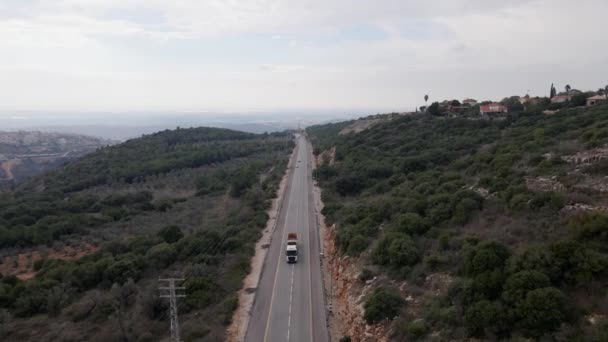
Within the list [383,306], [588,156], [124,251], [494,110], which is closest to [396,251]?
[383,306]

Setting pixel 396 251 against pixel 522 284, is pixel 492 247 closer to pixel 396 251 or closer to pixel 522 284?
pixel 522 284

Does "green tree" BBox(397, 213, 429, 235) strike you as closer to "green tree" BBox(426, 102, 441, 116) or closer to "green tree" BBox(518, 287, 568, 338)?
"green tree" BBox(518, 287, 568, 338)

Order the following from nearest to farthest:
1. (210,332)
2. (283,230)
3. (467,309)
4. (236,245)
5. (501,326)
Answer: (501,326)
(467,309)
(210,332)
(236,245)
(283,230)

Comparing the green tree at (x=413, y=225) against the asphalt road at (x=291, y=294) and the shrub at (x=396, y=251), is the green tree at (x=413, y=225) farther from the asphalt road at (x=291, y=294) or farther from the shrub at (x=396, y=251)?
the asphalt road at (x=291, y=294)

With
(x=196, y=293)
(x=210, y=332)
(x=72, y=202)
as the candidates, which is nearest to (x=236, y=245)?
(x=196, y=293)

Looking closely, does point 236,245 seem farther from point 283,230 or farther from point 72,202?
point 72,202

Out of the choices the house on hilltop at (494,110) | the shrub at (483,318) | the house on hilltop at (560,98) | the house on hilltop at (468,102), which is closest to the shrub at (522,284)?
the shrub at (483,318)
